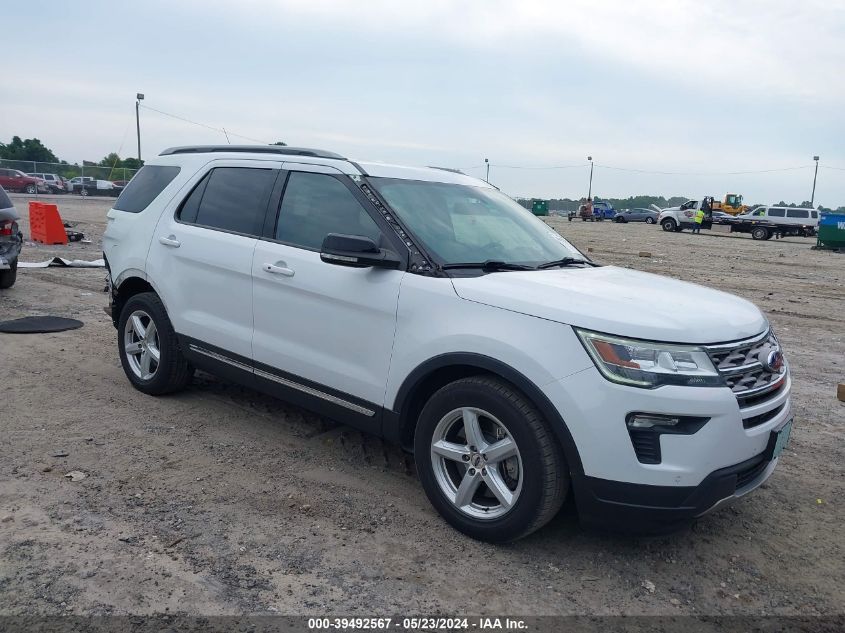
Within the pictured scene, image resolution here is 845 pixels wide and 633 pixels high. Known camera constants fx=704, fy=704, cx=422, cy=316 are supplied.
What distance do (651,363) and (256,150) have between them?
3243mm

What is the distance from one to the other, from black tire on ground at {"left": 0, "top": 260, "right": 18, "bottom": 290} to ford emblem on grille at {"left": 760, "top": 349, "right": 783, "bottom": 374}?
9527mm

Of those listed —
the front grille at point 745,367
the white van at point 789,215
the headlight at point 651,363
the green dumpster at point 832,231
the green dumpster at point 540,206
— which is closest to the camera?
the headlight at point 651,363

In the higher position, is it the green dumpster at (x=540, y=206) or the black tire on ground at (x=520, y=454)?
the green dumpster at (x=540, y=206)

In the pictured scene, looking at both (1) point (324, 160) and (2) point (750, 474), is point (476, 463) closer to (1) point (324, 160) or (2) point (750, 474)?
(2) point (750, 474)

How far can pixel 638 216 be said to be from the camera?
59.5 meters

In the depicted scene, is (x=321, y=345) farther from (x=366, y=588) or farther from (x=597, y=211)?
(x=597, y=211)

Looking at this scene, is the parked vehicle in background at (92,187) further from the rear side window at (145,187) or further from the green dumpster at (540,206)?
the rear side window at (145,187)

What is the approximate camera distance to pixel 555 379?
124 inches

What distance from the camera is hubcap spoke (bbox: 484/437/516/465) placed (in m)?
3.34

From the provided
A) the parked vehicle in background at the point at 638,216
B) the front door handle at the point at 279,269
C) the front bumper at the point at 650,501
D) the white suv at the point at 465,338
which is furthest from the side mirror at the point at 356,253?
the parked vehicle in background at the point at 638,216

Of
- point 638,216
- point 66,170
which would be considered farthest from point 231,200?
point 638,216

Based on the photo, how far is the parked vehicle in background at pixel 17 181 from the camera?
144ft

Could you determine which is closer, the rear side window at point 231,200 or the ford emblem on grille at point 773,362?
the ford emblem on grille at point 773,362

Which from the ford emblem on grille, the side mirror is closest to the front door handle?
the side mirror
